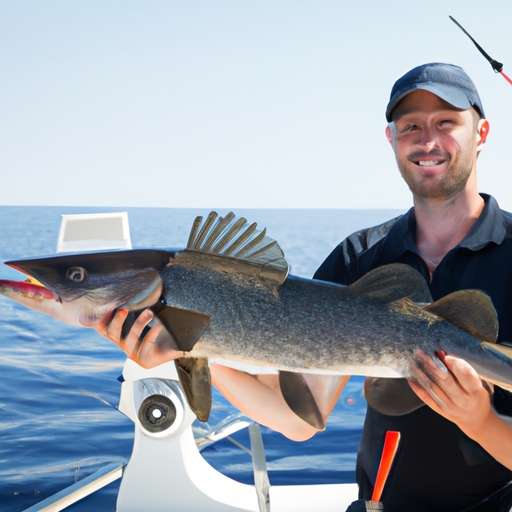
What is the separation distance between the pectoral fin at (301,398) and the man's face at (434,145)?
0.94 meters

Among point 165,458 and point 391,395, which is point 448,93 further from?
point 165,458

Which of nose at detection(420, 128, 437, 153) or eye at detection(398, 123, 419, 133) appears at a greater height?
eye at detection(398, 123, 419, 133)

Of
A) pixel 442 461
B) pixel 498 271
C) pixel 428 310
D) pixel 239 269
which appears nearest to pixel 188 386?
pixel 239 269

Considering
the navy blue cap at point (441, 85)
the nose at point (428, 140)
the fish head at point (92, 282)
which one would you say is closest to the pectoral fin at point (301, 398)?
the fish head at point (92, 282)

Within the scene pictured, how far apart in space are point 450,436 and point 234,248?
3.91 feet

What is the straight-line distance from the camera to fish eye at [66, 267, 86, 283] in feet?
6.95

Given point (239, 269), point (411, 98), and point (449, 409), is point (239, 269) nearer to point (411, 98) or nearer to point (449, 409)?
point (449, 409)

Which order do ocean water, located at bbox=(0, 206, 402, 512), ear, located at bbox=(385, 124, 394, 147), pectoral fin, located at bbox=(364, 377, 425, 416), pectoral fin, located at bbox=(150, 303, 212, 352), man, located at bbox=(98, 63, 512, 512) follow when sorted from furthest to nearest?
ocean water, located at bbox=(0, 206, 402, 512) → ear, located at bbox=(385, 124, 394, 147) → man, located at bbox=(98, 63, 512, 512) → pectoral fin, located at bbox=(364, 377, 425, 416) → pectoral fin, located at bbox=(150, 303, 212, 352)

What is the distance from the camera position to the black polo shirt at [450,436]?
98.8 inches

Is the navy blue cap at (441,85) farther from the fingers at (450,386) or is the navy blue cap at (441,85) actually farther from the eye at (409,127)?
the fingers at (450,386)

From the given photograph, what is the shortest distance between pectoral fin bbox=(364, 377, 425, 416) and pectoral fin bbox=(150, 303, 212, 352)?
Result: 2.23 feet

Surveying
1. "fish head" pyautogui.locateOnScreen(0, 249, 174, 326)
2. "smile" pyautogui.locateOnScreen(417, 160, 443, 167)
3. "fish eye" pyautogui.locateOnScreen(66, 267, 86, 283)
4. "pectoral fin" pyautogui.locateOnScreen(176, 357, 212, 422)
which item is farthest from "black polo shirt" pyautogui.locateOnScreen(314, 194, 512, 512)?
"fish eye" pyautogui.locateOnScreen(66, 267, 86, 283)

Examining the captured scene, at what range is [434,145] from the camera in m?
2.66

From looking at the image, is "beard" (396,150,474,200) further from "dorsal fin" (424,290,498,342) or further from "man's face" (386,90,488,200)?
"dorsal fin" (424,290,498,342)
